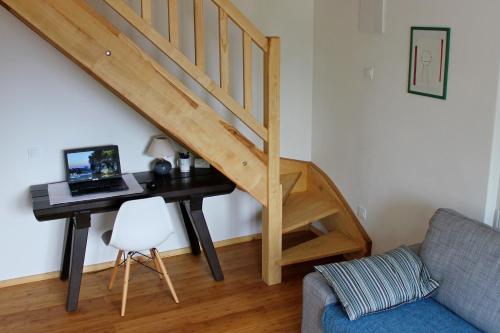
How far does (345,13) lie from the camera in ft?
14.4

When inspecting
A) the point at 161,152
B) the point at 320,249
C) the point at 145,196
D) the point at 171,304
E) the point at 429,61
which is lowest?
the point at 171,304

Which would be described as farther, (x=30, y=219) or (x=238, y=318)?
(x=30, y=219)

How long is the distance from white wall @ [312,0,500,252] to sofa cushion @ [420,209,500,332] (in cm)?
34

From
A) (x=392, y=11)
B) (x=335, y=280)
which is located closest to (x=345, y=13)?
(x=392, y=11)

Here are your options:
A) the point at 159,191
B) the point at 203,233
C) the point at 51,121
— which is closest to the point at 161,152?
the point at 159,191

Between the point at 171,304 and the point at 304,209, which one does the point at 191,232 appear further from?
the point at 304,209

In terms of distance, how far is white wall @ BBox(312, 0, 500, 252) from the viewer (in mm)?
3287

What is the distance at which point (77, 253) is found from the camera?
379 cm

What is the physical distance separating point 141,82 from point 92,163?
1.06 metres

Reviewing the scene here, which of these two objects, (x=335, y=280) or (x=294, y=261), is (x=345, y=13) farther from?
(x=335, y=280)

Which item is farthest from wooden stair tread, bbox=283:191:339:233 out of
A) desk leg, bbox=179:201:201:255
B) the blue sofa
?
the blue sofa

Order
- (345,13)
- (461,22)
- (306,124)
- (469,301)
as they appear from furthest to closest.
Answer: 1. (306,124)
2. (345,13)
3. (461,22)
4. (469,301)

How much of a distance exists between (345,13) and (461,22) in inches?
47.6

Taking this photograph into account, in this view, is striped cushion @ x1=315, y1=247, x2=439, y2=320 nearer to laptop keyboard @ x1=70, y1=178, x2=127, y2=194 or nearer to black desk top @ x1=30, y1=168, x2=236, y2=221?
black desk top @ x1=30, y1=168, x2=236, y2=221
